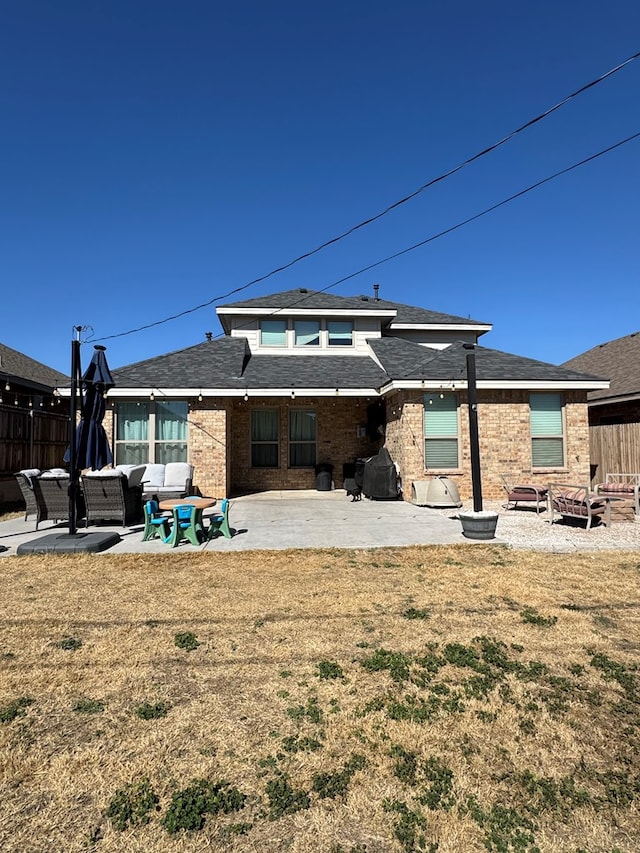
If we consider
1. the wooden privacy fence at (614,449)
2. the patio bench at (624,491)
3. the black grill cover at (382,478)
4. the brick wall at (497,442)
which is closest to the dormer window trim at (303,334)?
the brick wall at (497,442)

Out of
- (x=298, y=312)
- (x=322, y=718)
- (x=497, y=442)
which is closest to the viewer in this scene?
(x=322, y=718)

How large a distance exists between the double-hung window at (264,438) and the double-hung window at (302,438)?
505mm

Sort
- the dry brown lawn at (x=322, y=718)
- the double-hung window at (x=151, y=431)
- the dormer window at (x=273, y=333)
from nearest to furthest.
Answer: the dry brown lawn at (x=322, y=718)
the double-hung window at (x=151, y=431)
the dormer window at (x=273, y=333)

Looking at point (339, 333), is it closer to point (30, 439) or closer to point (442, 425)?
point (442, 425)

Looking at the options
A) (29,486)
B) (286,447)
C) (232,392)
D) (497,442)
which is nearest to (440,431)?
(497,442)

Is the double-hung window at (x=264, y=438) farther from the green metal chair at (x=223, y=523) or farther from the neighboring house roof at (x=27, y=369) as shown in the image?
the green metal chair at (x=223, y=523)

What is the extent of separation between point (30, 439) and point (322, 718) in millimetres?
13208

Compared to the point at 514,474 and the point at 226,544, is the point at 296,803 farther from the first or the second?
the point at 514,474

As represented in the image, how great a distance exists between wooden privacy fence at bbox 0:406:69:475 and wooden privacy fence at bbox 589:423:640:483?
1734cm

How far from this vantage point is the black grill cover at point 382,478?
41.4ft

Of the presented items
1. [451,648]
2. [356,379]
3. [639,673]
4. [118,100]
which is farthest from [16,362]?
[639,673]

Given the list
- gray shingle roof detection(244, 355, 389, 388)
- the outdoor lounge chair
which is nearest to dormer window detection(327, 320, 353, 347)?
gray shingle roof detection(244, 355, 389, 388)

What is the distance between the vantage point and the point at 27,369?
1714 cm

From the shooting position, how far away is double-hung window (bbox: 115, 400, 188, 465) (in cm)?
1289
